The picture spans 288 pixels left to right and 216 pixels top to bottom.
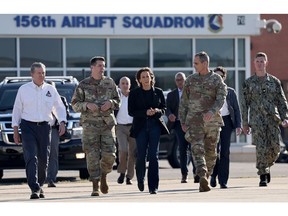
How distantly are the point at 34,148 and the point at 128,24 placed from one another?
20.2m

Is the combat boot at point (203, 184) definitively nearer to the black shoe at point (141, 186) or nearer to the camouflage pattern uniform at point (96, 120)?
the black shoe at point (141, 186)

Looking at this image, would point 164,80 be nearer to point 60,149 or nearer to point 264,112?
point 60,149

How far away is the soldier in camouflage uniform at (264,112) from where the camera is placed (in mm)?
17750

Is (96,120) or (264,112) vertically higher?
(264,112)

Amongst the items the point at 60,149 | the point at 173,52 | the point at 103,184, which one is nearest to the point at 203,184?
the point at 103,184

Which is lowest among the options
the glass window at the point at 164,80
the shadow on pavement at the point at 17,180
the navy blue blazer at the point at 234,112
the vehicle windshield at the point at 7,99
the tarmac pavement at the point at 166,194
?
the shadow on pavement at the point at 17,180

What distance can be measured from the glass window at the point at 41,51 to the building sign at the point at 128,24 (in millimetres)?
424

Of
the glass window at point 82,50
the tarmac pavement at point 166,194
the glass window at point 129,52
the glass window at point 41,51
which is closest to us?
the tarmac pavement at point 166,194

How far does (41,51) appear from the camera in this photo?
35.7 m

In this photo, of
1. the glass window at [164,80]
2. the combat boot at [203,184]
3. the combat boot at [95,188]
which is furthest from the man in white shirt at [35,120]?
the glass window at [164,80]

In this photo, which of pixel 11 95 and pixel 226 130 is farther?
pixel 11 95

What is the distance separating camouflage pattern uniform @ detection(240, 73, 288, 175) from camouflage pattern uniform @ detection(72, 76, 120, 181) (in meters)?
2.39

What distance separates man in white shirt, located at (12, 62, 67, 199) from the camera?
52.7ft
